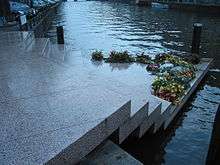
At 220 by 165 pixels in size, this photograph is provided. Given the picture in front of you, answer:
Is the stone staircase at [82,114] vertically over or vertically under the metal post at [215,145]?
over

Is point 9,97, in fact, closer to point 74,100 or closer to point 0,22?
point 74,100

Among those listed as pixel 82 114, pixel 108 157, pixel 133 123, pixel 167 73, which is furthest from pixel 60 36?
pixel 108 157

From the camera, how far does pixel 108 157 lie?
5641 mm

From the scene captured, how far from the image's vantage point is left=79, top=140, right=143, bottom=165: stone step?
548 cm

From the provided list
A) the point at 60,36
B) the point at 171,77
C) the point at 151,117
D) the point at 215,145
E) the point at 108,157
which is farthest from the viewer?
the point at 60,36

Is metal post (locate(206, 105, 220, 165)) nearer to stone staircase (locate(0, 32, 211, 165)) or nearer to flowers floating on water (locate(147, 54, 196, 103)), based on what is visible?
stone staircase (locate(0, 32, 211, 165))

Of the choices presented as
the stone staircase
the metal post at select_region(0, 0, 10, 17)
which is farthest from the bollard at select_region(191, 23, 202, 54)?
the metal post at select_region(0, 0, 10, 17)

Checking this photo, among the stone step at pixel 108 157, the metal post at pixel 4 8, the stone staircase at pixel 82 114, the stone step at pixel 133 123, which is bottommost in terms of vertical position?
the stone step at pixel 108 157

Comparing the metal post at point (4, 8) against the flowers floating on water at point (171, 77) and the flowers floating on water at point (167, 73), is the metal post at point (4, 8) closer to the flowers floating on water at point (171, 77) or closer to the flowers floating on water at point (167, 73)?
the flowers floating on water at point (167, 73)

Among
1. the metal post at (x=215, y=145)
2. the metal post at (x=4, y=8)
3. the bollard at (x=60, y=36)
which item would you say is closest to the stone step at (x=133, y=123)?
the metal post at (x=215, y=145)

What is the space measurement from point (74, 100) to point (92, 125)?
1181mm

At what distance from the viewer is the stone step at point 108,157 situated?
548 cm

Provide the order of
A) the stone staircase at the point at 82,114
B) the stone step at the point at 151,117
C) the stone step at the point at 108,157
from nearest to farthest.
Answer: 1. the stone staircase at the point at 82,114
2. the stone step at the point at 108,157
3. the stone step at the point at 151,117

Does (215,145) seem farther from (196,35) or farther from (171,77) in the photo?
(196,35)
